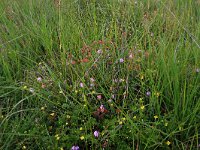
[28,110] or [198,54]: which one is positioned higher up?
[198,54]

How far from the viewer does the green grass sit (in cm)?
147

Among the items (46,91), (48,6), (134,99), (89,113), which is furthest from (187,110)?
(48,6)

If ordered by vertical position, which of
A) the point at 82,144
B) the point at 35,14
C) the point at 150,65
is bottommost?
the point at 82,144

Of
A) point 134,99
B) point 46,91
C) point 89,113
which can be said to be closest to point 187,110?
point 134,99

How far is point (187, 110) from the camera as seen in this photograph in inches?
58.4

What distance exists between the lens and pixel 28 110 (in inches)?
66.7

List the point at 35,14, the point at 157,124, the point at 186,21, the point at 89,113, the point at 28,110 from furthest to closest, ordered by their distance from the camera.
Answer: the point at 35,14, the point at 186,21, the point at 28,110, the point at 89,113, the point at 157,124

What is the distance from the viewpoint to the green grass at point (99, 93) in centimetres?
147

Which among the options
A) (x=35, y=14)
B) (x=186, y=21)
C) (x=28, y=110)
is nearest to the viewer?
(x=28, y=110)

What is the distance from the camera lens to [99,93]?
1.60 metres

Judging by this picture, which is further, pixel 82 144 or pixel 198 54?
pixel 198 54

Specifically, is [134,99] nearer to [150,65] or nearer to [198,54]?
[150,65]

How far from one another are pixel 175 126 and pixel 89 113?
44cm

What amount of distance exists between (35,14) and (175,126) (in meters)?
1.67
